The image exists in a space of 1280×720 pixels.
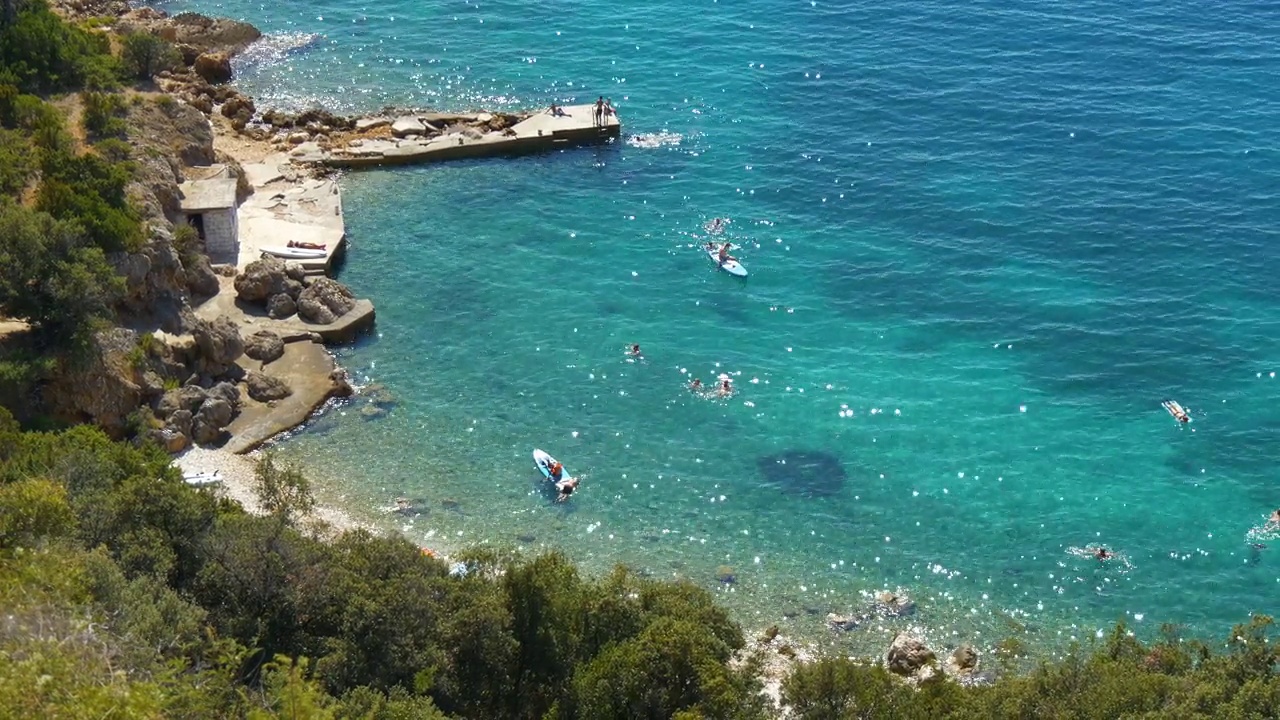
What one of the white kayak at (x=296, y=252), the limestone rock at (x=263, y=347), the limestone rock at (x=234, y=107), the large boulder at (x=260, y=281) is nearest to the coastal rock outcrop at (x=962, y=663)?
the limestone rock at (x=263, y=347)

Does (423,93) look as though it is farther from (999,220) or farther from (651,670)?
(651,670)

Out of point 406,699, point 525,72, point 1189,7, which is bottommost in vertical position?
point 406,699

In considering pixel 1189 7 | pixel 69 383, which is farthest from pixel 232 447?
pixel 1189 7

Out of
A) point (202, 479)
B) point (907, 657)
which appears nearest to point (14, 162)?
point (202, 479)

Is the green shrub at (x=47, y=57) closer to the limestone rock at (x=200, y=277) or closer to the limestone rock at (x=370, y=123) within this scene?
the limestone rock at (x=200, y=277)

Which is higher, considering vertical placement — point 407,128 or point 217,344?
point 407,128

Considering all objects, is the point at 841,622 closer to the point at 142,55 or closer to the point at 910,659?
the point at 910,659
